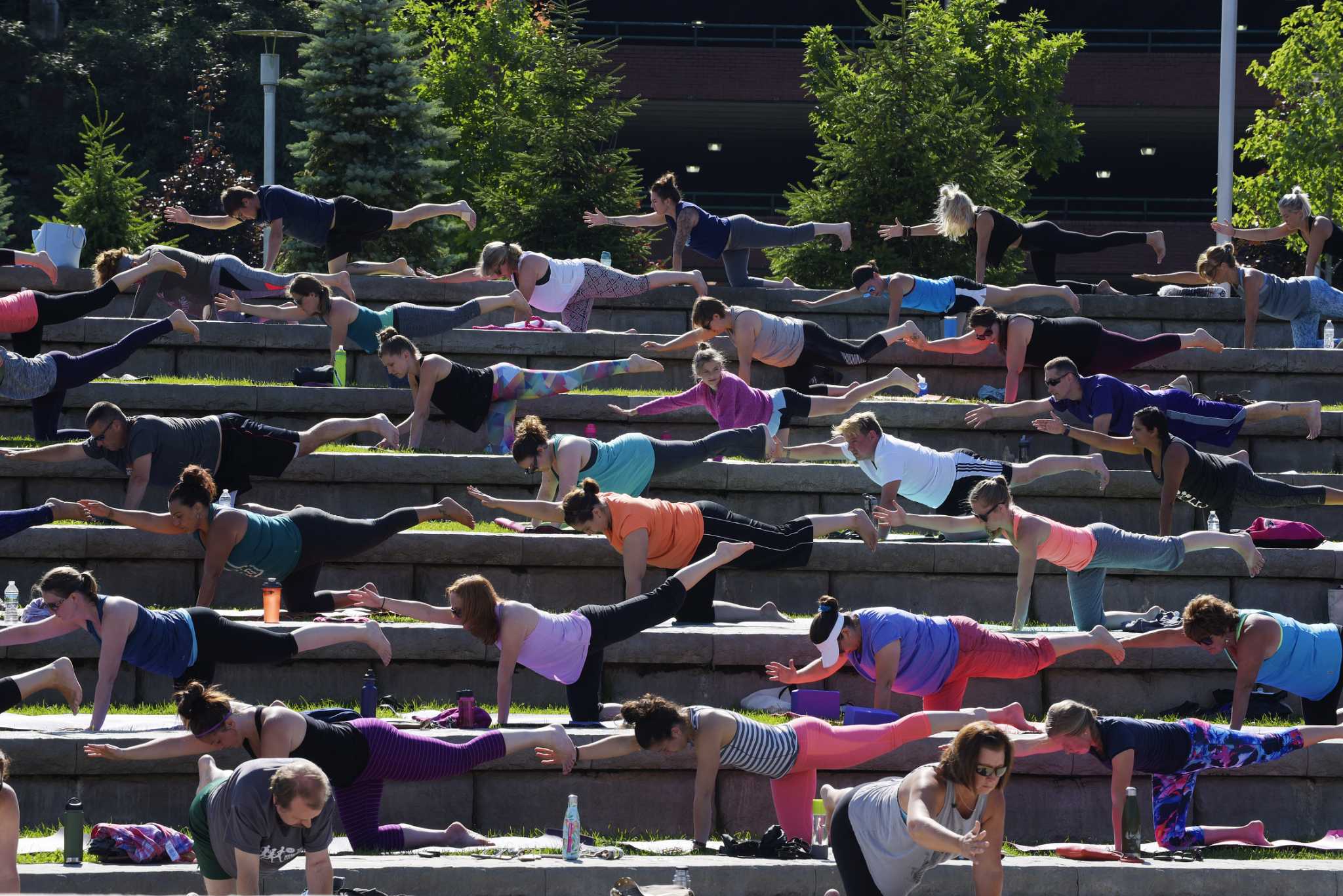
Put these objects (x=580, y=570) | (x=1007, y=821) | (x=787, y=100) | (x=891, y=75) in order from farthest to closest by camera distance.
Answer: (x=787, y=100) → (x=891, y=75) → (x=580, y=570) → (x=1007, y=821)

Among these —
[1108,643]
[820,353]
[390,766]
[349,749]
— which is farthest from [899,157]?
[349,749]

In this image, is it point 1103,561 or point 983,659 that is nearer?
point 983,659

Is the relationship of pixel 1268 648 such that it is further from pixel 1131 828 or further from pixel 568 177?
pixel 568 177

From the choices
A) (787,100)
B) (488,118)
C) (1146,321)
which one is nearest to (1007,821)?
(1146,321)

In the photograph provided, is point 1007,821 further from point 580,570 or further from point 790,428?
point 790,428

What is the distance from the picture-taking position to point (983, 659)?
10.7 meters

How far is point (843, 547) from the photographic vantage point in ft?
40.9

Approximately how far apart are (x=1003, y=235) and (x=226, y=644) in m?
11.2

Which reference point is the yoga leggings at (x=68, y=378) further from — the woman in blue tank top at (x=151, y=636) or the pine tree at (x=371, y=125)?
the pine tree at (x=371, y=125)

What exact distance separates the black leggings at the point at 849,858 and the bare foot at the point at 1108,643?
3087 mm

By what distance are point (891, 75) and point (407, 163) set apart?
24.3 feet

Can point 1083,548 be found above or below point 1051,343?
below

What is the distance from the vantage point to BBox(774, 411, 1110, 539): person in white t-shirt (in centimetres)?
1277

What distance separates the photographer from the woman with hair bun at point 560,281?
17016mm
